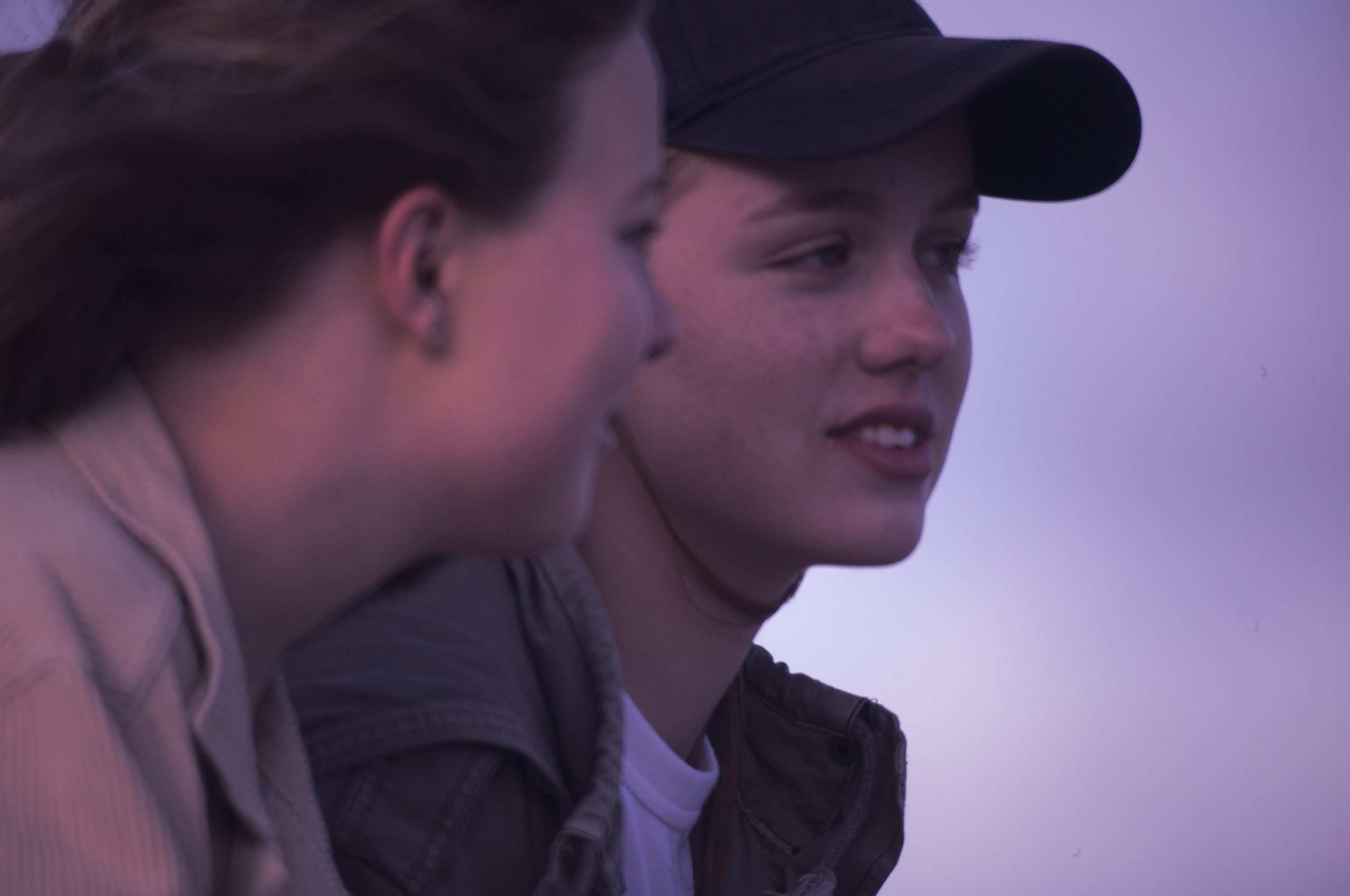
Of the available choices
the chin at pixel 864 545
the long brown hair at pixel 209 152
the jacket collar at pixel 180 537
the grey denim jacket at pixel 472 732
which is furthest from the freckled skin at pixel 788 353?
the jacket collar at pixel 180 537

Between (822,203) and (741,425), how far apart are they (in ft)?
0.66

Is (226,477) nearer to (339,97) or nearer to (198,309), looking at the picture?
(198,309)

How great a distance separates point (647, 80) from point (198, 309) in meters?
0.32

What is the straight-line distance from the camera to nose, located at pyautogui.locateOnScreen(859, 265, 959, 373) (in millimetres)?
1177

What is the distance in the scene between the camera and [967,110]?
130 cm

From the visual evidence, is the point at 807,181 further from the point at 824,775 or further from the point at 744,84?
the point at 824,775

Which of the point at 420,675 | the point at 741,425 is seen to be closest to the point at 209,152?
the point at 420,675

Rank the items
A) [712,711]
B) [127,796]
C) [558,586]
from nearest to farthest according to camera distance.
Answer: [127,796] < [558,586] < [712,711]

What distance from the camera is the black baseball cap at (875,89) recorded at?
1.15m

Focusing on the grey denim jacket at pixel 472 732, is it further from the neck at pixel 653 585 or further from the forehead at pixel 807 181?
the forehead at pixel 807 181

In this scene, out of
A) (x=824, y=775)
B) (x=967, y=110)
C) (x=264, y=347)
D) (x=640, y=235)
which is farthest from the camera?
(x=824, y=775)

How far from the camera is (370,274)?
73 centimetres

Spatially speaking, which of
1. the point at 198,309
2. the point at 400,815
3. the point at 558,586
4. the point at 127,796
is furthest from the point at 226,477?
the point at 558,586

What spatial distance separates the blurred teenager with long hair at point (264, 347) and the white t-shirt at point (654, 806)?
1.44ft
